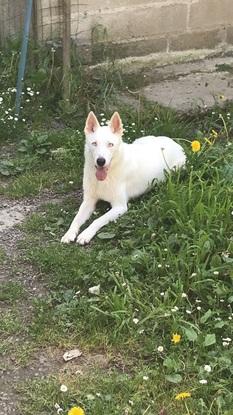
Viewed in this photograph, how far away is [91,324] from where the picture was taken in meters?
4.09

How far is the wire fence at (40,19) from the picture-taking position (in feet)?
21.9

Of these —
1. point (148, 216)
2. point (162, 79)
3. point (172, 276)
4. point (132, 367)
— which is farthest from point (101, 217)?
point (162, 79)

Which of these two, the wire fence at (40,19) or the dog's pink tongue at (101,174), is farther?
the wire fence at (40,19)

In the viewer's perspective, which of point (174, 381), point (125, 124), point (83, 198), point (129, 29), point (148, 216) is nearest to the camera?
point (174, 381)

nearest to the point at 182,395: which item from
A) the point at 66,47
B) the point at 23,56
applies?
the point at 23,56

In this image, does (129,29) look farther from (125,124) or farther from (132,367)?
(132,367)

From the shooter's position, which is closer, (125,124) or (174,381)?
(174,381)

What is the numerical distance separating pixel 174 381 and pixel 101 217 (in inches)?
57.9

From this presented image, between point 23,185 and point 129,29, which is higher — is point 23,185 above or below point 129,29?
below

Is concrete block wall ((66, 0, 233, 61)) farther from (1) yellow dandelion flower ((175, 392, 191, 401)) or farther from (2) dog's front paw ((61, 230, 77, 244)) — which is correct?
(1) yellow dandelion flower ((175, 392, 191, 401))

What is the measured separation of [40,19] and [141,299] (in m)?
3.31

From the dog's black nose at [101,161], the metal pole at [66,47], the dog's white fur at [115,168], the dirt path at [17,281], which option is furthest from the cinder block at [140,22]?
the dog's black nose at [101,161]

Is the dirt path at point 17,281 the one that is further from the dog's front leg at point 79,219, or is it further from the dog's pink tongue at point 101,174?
the dog's pink tongue at point 101,174

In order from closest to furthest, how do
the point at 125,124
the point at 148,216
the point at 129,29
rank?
the point at 148,216 < the point at 125,124 < the point at 129,29
